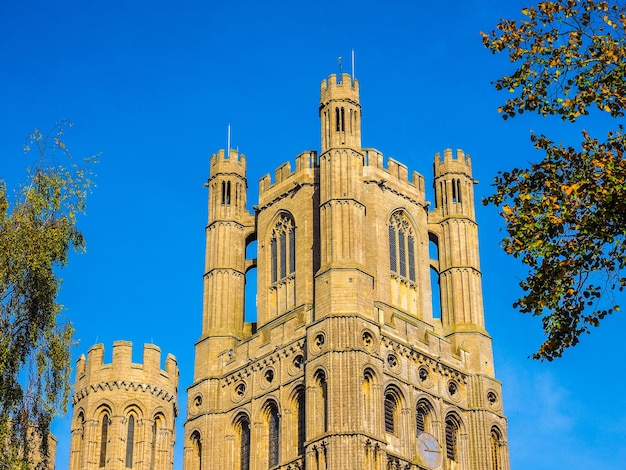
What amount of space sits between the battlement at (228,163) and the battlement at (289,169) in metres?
1.16

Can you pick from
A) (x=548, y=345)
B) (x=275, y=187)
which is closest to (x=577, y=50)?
(x=548, y=345)

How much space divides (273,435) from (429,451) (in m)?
6.29

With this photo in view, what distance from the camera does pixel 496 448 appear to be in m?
62.9

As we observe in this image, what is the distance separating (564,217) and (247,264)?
4220 centimetres

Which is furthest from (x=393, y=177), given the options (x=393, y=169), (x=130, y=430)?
(x=130, y=430)

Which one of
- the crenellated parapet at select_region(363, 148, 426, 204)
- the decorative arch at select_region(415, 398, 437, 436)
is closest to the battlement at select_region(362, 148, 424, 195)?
the crenellated parapet at select_region(363, 148, 426, 204)

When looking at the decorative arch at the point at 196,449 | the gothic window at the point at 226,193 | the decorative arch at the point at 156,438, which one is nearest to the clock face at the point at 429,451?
the decorative arch at the point at 196,449

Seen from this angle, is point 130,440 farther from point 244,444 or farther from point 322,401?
point 322,401

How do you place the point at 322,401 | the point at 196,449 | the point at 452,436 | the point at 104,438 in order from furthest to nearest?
1. the point at 196,449
2. the point at 452,436
3. the point at 104,438
4. the point at 322,401

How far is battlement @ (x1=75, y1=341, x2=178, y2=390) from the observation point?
61594 millimetres

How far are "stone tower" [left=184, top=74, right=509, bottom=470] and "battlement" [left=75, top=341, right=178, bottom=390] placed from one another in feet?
8.28

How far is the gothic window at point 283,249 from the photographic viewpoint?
65250 mm

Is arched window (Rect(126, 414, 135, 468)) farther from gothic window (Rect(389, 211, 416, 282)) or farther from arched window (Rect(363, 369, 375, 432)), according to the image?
gothic window (Rect(389, 211, 416, 282))

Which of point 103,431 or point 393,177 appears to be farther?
point 393,177
